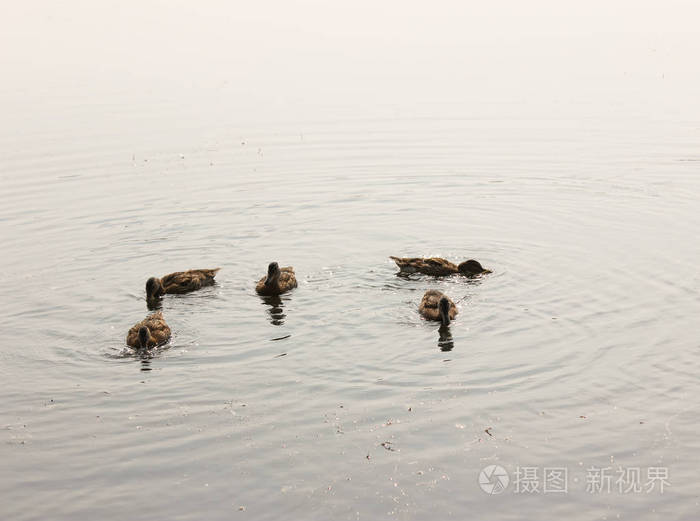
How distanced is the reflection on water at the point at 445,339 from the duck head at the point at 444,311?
0.29ft

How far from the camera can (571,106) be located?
123ft

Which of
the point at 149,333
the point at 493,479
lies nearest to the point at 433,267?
the point at 149,333

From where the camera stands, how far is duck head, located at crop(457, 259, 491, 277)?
17.4m

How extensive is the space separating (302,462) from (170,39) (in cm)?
6046

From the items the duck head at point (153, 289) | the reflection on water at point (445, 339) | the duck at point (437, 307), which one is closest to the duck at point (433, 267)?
the duck at point (437, 307)

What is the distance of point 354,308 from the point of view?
1599 cm

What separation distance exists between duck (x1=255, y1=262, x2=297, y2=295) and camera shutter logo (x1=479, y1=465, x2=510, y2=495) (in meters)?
6.98

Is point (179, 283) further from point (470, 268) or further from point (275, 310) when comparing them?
point (470, 268)

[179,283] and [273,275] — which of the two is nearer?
[273,275]

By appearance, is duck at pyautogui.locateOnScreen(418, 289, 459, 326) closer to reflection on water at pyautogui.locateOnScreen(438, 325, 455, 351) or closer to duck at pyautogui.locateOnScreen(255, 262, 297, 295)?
reflection on water at pyautogui.locateOnScreen(438, 325, 455, 351)

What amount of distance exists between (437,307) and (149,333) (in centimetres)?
478

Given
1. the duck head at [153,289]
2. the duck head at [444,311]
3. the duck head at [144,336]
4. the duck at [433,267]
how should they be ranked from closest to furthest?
1. the duck head at [144,336]
2. the duck head at [444,311]
3. the duck head at [153,289]
4. the duck at [433,267]

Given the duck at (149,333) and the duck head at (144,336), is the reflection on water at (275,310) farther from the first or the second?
the duck head at (144,336)

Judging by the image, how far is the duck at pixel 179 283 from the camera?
54.7 feet
